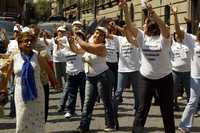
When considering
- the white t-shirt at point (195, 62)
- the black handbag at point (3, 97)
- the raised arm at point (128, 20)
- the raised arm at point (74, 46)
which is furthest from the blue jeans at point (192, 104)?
the black handbag at point (3, 97)

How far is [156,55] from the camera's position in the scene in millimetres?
9000

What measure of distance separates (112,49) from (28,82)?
232 inches

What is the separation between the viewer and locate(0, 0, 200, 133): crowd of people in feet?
25.5

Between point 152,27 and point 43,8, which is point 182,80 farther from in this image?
point 43,8

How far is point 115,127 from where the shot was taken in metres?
10.7

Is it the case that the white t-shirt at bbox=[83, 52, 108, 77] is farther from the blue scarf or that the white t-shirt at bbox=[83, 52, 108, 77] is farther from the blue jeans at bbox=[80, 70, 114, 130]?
the blue scarf

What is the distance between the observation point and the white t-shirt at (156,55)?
8.98m

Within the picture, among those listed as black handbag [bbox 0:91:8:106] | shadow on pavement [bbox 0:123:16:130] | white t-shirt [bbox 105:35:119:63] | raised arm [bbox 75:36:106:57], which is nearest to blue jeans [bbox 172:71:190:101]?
white t-shirt [bbox 105:35:119:63]

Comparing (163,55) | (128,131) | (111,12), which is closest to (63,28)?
(128,131)

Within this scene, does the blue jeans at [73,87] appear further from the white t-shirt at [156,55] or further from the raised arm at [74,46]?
the white t-shirt at [156,55]

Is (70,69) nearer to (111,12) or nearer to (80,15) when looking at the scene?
(111,12)

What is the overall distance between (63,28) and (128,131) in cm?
369

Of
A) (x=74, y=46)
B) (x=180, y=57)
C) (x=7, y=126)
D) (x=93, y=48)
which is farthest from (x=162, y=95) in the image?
(x=180, y=57)

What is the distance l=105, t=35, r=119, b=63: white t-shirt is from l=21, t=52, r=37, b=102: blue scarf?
532cm
